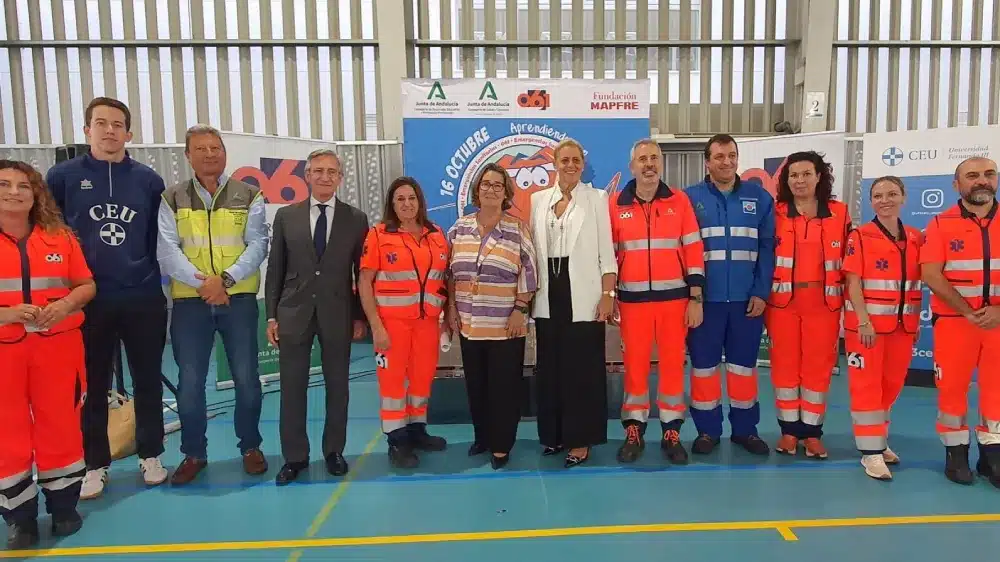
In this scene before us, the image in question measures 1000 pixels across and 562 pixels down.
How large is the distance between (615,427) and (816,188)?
2.09 m

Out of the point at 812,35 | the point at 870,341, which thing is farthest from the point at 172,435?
the point at 812,35

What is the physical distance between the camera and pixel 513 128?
17.1ft

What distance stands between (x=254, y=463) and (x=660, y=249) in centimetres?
265

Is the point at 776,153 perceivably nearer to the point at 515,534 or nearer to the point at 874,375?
the point at 874,375

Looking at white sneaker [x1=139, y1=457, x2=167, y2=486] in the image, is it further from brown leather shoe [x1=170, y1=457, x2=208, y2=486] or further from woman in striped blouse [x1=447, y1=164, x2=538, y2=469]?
woman in striped blouse [x1=447, y1=164, x2=538, y2=469]

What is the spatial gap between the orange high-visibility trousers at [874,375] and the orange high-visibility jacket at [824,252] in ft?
0.91

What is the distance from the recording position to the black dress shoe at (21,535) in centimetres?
257

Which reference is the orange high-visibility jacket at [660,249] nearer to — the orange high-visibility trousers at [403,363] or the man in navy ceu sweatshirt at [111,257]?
the orange high-visibility trousers at [403,363]

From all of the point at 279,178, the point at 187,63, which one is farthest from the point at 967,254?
the point at 187,63

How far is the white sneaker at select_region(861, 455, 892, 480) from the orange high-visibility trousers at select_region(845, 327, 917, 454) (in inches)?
2.0

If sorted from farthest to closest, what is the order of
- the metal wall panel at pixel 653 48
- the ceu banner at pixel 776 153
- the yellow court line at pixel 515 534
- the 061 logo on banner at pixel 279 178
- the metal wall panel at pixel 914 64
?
the metal wall panel at pixel 914 64
the metal wall panel at pixel 653 48
the ceu banner at pixel 776 153
the 061 logo on banner at pixel 279 178
the yellow court line at pixel 515 534

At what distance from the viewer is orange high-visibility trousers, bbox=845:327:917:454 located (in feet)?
10.3

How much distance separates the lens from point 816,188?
336 centimetres

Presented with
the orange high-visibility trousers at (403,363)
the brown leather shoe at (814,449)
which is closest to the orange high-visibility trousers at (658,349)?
the brown leather shoe at (814,449)
